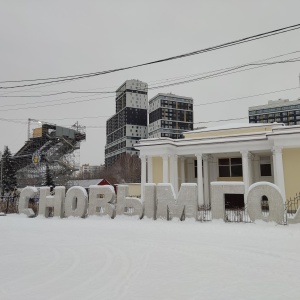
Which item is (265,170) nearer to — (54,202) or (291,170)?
(291,170)

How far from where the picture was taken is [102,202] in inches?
687

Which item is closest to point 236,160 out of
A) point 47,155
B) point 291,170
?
point 291,170

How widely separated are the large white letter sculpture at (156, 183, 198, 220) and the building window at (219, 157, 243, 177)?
13.1 meters

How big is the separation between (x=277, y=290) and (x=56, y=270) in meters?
4.51

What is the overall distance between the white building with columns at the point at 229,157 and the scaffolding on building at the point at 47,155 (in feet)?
79.6

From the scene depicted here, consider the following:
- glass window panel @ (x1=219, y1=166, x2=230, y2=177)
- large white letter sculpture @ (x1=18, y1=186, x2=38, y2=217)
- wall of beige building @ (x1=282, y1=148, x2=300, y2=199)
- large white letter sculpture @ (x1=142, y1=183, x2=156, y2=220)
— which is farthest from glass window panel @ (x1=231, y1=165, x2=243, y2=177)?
large white letter sculpture @ (x1=18, y1=186, x2=38, y2=217)

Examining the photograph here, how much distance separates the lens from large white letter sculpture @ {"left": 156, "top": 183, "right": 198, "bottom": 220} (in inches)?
607

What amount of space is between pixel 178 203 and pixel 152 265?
9002 millimetres

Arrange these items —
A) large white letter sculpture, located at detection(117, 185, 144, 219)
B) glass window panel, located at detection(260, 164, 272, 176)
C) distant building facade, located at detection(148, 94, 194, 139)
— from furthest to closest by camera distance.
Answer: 1. distant building facade, located at detection(148, 94, 194, 139)
2. glass window panel, located at detection(260, 164, 272, 176)
3. large white letter sculpture, located at detection(117, 185, 144, 219)

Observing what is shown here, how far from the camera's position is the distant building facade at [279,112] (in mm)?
84812

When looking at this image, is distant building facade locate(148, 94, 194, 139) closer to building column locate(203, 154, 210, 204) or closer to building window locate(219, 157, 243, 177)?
building window locate(219, 157, 243, 177)

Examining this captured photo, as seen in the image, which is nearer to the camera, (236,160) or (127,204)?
(127,204)

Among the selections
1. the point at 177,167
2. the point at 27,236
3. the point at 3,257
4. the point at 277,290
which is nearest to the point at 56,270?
the point at 3,257

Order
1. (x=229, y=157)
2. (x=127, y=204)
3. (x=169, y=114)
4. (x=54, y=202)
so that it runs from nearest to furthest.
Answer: (x=127, y=204) < (x=54, y=202) < (x=229, y=157) < (x=169, y=114)
